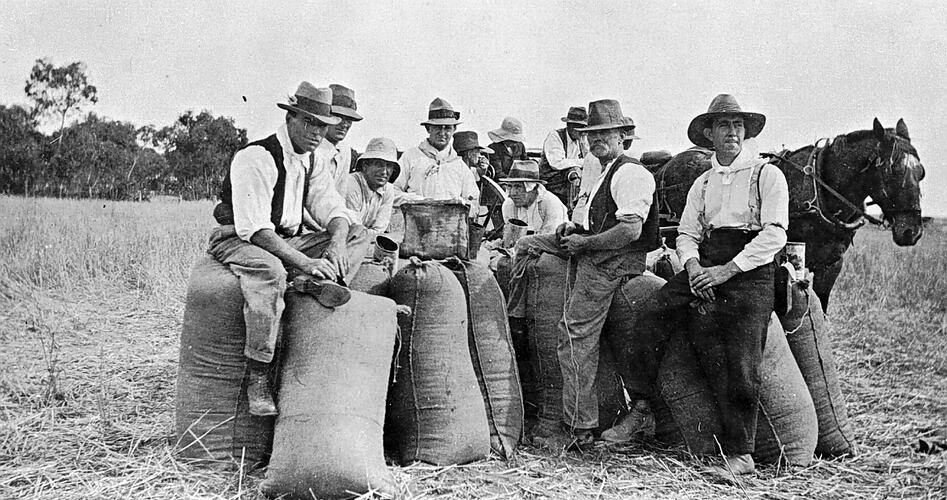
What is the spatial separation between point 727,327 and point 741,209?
2.18ft

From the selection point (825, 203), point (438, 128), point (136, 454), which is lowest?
point (136, 454)

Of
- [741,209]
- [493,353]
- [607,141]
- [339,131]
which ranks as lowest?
[493,353]

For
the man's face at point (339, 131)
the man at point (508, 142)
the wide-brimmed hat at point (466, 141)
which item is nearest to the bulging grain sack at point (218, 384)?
the man's face at point (339, 131)

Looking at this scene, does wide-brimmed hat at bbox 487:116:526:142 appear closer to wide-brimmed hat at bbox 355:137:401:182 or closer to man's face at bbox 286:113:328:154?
wide-brimmed hat at bbox 355:137:401:182

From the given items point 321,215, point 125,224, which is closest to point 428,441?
point 321,215

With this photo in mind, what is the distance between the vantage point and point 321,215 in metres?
4.42

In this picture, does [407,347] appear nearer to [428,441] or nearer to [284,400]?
[428,441]

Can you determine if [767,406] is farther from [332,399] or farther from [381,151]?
[381,151]

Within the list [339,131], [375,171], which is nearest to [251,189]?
[375,171]

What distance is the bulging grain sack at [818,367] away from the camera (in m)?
4.44

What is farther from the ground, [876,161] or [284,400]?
[876,161]

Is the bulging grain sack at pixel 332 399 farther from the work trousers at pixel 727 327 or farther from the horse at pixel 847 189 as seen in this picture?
the horse at pixel 847 189

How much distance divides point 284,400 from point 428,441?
34.8 inches

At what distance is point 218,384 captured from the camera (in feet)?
12.6
